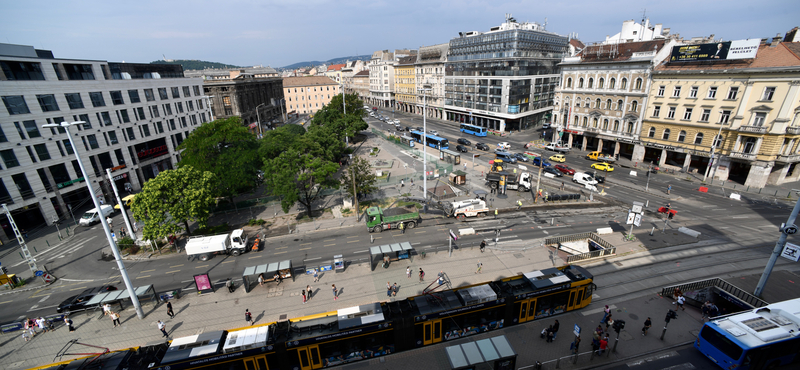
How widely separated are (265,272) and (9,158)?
1558 inches

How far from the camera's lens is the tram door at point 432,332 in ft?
65.0

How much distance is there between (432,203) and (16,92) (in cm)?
5431

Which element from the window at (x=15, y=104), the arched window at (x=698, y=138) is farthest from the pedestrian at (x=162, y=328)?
the arched window at (x=698, y=138)

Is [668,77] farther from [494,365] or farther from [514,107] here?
[494,365]

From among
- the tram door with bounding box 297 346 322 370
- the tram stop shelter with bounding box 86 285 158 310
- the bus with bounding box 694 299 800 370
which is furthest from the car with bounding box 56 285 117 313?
the bus with bounding box 694 299 800 370

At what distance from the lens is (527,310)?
2181cm

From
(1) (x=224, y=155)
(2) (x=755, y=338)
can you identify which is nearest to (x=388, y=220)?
(1) (x=224, y=155)

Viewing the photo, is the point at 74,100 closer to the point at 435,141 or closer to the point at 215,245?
the point at 215,245

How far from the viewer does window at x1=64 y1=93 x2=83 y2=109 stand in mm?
46416

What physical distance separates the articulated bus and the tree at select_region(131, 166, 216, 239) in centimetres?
1575

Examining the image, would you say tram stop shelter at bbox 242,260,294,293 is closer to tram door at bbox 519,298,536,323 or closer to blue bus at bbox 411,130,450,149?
tram door at bbox 519,298,536,323

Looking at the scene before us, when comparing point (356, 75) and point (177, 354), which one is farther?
point (356, 75)

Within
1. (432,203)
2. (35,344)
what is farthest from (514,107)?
(35,344)

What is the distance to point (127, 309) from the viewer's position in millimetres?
26750
